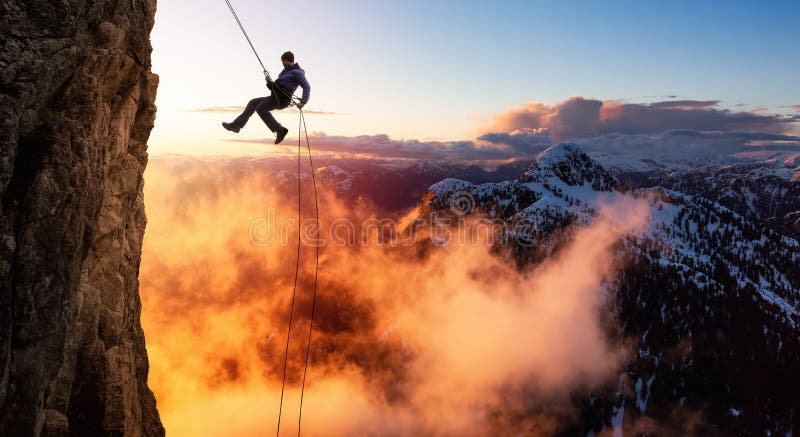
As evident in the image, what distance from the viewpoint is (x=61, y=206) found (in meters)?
8.92

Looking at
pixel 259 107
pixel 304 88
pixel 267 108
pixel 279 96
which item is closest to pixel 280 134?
pixel 267 108

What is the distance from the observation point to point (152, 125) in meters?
16.8

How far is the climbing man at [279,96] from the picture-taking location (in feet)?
47.9

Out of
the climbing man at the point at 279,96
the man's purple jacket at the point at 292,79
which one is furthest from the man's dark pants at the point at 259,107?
the man's purple jacket at the point at 292,79

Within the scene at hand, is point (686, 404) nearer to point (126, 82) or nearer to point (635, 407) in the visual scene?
point (635, 407)

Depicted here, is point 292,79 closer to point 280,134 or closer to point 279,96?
point 279,96

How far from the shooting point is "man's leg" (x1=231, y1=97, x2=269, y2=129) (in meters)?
15.5

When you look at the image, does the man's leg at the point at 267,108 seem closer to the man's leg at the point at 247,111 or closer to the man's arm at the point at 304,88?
the man's leg at the point at 247,111

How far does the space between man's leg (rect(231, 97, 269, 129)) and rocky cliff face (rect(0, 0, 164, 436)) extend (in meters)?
3.45

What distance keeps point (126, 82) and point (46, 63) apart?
5.26m

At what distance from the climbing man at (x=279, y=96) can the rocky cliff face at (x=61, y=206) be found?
361 centimetres

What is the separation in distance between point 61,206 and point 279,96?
26.4ft

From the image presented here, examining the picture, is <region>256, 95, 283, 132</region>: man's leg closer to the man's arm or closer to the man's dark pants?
the man's dark pants

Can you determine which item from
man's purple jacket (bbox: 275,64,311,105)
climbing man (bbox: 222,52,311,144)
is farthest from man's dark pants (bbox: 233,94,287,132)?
man's purple jacket (bbox: 275,64,311,105)
